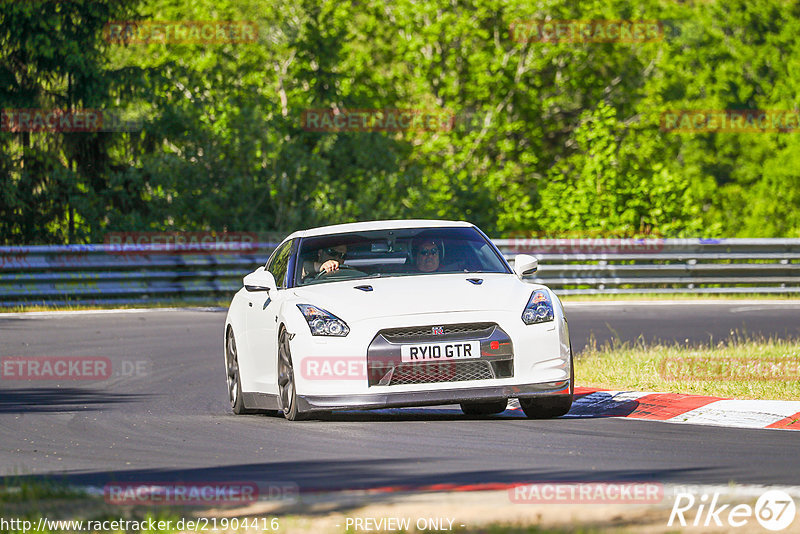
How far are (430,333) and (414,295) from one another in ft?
1.22

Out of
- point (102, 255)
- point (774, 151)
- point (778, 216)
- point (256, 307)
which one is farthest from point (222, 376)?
point (774, 151)

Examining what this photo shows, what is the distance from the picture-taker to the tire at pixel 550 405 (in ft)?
31.8

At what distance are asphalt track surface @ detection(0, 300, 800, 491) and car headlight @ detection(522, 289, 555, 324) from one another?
716 mm

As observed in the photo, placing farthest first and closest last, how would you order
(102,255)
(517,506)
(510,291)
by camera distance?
1. (102,255)
2. (510,291)
3. (517,506)

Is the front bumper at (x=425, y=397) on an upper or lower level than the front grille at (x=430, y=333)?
lower

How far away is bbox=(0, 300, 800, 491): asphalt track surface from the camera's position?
719 centimetres

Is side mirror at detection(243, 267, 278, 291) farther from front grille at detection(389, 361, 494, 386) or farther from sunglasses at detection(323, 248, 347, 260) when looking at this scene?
front grille at detection(389, 361, 494, 386)

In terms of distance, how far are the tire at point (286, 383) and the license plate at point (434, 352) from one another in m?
0.85

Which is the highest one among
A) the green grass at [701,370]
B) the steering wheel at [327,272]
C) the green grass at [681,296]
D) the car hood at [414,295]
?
the steering wheel at [327,272]

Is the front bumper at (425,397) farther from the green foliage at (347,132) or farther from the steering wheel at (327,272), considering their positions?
the green foliage at (347,132)

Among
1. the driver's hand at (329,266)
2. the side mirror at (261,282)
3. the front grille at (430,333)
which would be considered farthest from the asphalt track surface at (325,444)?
the driver's hand at (329,266)

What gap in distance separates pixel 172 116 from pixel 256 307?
2236 cm

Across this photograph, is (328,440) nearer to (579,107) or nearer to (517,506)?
(517,506)

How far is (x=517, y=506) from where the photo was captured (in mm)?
5922
